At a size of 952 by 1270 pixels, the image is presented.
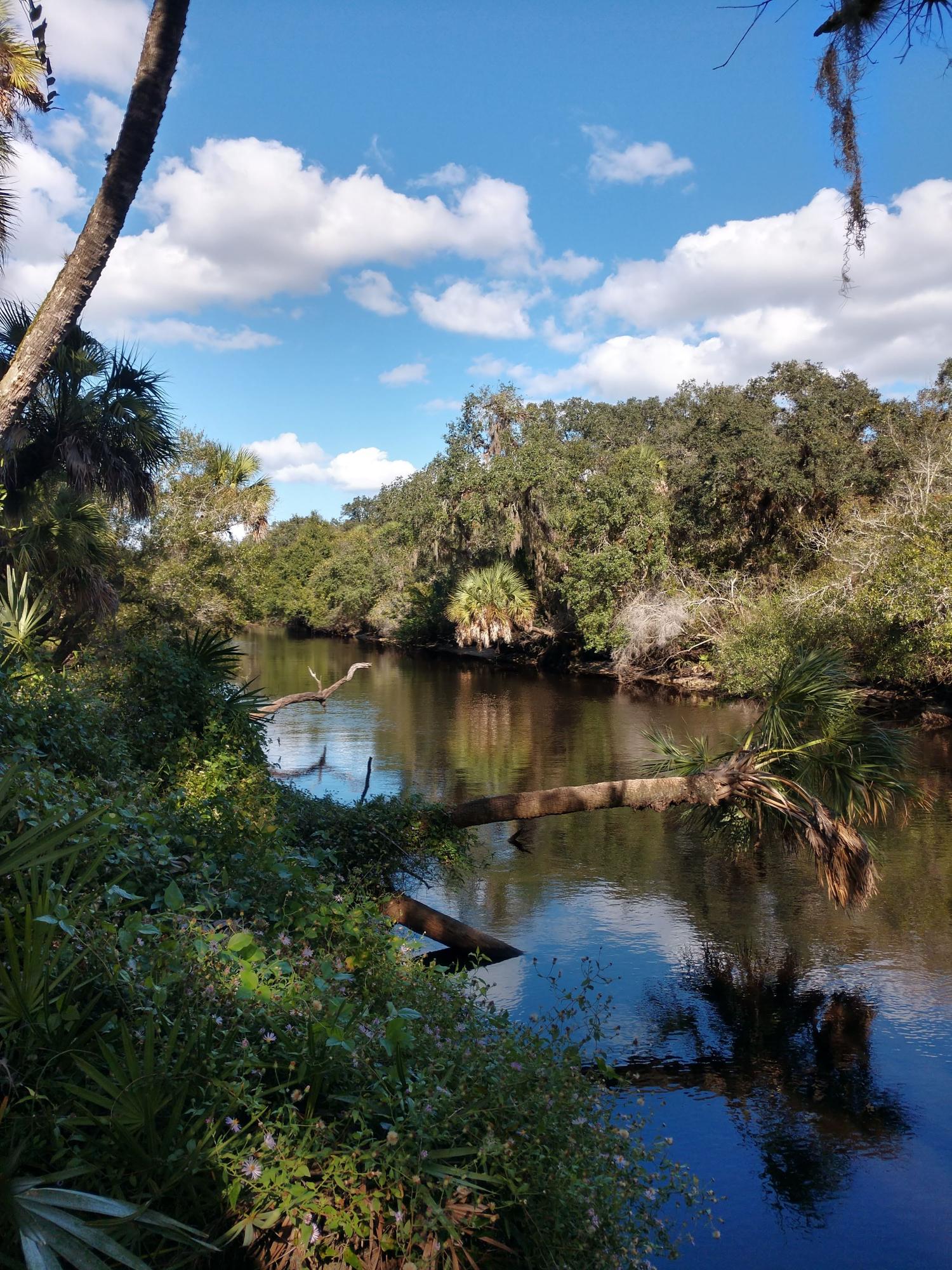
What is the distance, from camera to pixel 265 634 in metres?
58.8

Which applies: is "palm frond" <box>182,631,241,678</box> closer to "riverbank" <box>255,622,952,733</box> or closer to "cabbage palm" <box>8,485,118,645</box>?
"cabbage palm" <box>8,485,118,645</box>

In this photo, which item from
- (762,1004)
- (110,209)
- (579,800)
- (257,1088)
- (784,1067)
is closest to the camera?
(257,1088)

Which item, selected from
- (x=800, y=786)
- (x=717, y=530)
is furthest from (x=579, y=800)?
(x=717, y=530)

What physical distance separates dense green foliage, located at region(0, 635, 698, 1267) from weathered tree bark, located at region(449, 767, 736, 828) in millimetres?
3937

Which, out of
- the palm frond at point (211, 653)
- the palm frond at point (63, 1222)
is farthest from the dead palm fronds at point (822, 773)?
the palm frond at point (63, 1222)

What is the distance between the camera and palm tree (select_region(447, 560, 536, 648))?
32094mm

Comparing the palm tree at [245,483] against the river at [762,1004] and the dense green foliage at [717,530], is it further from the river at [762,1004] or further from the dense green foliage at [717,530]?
the river at [762,1004]

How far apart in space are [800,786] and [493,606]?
24290 millimetres

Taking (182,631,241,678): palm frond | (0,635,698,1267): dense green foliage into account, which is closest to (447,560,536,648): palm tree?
(182,631,241,678): palm frond

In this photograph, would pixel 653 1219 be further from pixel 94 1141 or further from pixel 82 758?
pixel 82 758

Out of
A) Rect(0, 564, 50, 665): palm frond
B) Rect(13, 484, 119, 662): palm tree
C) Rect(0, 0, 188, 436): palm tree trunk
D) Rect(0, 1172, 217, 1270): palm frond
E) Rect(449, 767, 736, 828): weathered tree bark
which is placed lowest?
Rect(449, 767, 736, 828): weathered tree bark

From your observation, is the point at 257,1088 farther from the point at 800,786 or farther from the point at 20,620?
the point at 20,620

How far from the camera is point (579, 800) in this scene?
8984mm

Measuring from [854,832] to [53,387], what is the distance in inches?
416
